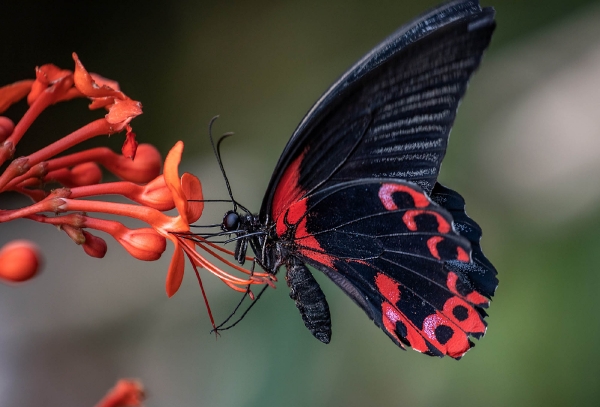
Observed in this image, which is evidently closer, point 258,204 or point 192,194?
point 192,194

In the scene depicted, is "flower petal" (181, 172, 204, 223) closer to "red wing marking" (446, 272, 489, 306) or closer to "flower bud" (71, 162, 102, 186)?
"flower bud" (71, 162, 102, 186)

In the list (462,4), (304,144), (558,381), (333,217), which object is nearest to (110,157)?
(304,144)

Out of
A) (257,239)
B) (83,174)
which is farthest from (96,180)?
(257,239)

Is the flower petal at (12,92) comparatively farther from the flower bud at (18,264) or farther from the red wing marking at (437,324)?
the red wing marking at (437,324)

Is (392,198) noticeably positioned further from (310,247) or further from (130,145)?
(130,145)

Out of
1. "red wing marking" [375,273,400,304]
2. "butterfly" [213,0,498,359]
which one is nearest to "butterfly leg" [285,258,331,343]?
"butterfly" [213,0,498,359]

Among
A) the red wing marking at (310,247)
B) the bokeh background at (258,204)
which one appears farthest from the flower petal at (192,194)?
the bokeh background at (258,204)
